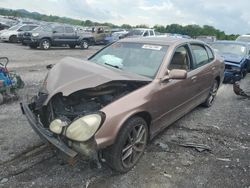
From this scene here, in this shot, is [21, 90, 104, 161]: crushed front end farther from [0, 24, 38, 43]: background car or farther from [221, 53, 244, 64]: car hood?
[0, 24, 38, 43]: background car

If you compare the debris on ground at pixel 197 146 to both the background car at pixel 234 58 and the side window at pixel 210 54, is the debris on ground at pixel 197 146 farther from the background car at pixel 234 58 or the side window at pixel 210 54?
the background car at pixel 234 58

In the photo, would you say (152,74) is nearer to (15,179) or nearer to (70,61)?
(70,61)

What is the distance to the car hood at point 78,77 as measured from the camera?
3773mm

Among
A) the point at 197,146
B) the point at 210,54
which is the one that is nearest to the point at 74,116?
the point at 197,146

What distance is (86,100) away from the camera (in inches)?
157

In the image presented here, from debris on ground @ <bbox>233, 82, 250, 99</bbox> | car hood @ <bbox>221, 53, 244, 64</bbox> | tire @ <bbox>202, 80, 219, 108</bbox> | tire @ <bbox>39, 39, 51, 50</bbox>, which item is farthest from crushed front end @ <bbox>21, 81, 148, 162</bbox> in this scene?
tire @ <bbox>39, 39, 51, 50</bbox>

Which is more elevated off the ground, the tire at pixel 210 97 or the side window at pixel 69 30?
the tire at pixel 210 97

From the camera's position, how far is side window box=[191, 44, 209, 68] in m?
5.65

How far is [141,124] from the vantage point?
3938 mm

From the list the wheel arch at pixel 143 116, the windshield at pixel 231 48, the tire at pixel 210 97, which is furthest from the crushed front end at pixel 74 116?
the windshield at pixel 231 48

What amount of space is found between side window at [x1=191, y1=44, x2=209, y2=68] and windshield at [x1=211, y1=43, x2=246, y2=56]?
5226 millimetres

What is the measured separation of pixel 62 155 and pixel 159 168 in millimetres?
1422

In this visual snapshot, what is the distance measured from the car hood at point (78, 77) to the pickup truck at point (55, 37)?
1618 centimetres

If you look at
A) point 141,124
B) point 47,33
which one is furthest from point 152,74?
point 47,33
